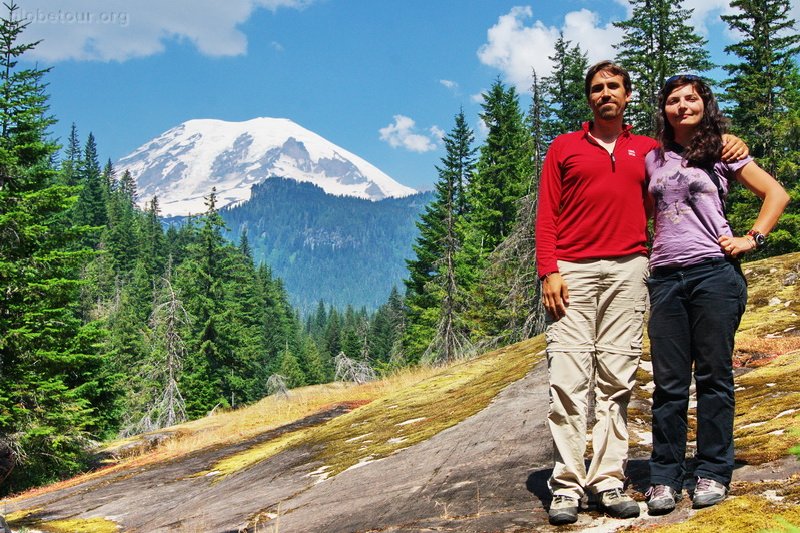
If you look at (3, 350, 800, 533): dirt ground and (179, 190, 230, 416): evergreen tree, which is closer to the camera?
(3, 350, 800, 533): dirt ground

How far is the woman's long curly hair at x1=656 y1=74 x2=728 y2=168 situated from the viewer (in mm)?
3631

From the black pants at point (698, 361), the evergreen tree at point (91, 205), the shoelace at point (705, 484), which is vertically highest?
the evergreen tree at point (91, 205)

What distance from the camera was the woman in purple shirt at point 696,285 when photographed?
11.4 ft

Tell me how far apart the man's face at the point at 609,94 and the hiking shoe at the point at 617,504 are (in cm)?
236

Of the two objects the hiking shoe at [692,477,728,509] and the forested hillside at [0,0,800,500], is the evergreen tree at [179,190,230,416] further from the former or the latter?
the hiking shoe at [692,477,728,509]

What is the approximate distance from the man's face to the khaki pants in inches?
37.9

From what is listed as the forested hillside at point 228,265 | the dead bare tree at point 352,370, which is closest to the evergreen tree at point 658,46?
the forested hillside at point 228,265

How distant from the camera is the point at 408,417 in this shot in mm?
8961

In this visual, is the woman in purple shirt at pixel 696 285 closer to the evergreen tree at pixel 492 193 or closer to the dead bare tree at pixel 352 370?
the dead bare tree at pixel 352 370

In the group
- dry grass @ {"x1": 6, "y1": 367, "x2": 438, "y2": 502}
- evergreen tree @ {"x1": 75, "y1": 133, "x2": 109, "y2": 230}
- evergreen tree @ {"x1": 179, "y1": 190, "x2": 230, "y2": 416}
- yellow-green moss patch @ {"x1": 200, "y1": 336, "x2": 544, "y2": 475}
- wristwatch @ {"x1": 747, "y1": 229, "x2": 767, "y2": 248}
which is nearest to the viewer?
wristwatch @ {"x1": 747, "y1": 229, "x2": 767, "y2": 248}

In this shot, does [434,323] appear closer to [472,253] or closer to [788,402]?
[472,253]

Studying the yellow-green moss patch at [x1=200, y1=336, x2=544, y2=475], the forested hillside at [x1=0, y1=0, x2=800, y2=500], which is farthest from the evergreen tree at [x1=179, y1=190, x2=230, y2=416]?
the yellow-green moss patch at [x1=200, y1=336, x2=544, y2=475]

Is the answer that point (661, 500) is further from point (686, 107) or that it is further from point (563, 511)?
point (686, 107)

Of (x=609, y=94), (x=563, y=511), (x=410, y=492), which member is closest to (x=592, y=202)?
(x=609, y=94)
